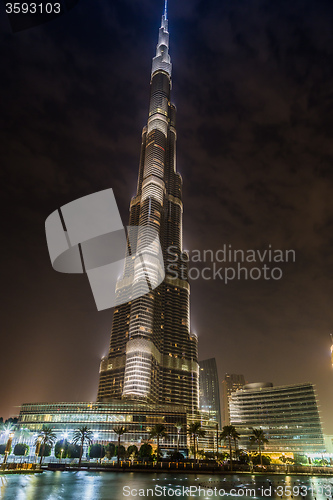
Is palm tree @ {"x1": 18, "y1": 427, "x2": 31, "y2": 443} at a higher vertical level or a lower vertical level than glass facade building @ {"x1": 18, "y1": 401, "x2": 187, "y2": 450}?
lower

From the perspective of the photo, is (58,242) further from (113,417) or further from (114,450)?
(113,417)

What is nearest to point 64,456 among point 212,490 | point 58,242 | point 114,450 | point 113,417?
point 114,450

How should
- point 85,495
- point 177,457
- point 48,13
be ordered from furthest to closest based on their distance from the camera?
point 177,457, point 85,495, point 48,13

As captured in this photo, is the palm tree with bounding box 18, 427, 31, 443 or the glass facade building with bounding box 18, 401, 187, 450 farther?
the glass facade building with bounding box 18, 401, 187, 450

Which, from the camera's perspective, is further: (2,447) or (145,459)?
(2,447)

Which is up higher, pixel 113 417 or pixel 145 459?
pixel 113 417

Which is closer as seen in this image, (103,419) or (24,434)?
(24,434)

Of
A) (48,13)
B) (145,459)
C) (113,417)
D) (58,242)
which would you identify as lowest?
(145,459)

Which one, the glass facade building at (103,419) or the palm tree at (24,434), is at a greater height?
the glass facade building at (103,419)

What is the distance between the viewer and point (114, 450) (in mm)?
142375

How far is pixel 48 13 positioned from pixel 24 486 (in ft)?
196

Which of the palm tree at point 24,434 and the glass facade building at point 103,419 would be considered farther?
the glass facade building at point 103,419

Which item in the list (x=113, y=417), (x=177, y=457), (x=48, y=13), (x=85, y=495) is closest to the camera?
(x=48, y=13)

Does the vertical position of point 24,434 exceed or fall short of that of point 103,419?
it falls short
